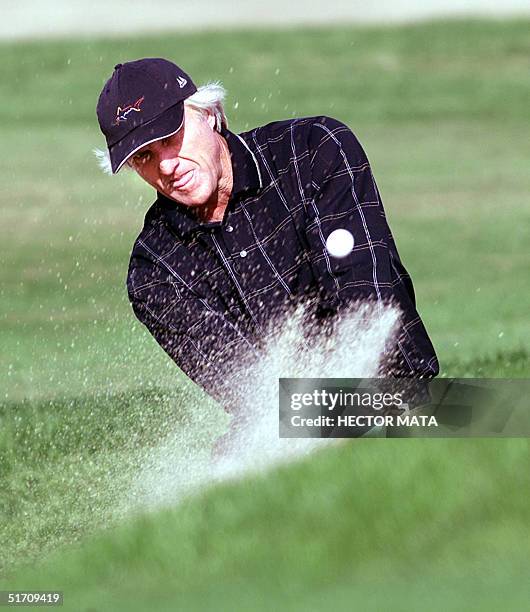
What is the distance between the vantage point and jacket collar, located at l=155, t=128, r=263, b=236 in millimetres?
3369

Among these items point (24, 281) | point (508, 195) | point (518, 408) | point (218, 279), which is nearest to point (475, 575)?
point (518, 408)

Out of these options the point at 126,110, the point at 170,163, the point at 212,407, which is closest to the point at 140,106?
the point at 126,110

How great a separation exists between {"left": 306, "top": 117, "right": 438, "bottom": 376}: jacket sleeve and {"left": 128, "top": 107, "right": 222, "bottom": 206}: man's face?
0.23 metres

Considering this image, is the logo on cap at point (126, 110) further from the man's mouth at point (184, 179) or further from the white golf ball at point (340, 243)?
the white golf ball at point (340, 243)

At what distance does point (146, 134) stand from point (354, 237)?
49 centimetres

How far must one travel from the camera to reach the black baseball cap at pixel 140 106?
3.17m

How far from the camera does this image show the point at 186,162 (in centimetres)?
324

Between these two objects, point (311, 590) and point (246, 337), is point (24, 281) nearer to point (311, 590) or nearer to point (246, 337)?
point (246, 337)

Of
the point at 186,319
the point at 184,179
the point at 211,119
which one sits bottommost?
the point at 186,319

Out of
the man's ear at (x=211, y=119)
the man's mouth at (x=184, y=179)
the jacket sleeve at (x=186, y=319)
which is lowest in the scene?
the jacket sleeve at (x=186, y=319)

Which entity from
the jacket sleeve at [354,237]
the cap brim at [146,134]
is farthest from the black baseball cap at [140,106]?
the jacket sleeve at [354,237]

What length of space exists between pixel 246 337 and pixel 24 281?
356 cm

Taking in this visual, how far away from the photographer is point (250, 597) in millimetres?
2646

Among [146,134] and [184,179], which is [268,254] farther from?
[146,134]
